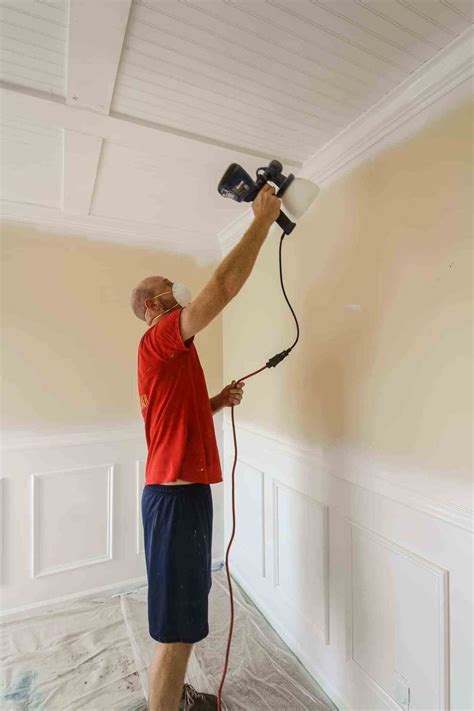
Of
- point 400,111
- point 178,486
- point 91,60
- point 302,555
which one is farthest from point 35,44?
point 302,555

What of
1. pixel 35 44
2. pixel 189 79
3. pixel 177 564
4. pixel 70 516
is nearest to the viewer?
pixel 35 44

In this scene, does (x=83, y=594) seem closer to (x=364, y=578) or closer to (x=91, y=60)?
(x=364, y=578)

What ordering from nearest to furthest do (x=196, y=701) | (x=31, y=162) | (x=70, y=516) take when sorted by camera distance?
1. (x=196, y=701)
2. (x=31, y=162)
3. (x=70, y=516)

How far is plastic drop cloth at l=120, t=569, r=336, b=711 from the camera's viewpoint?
1.41m

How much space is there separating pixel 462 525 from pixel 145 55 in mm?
1574

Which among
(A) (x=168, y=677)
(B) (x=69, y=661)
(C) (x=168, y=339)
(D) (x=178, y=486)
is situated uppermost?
(C) (x=168, y=339)

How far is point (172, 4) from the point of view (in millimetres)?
856

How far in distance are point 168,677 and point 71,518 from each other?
1.15 m

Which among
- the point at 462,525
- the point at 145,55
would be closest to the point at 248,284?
the point at 145,55

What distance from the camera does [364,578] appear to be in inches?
49.6

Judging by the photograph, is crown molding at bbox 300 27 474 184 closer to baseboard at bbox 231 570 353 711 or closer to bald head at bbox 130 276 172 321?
bald head at bbox 130 276 172 321

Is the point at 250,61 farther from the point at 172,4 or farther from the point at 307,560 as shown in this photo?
the point at 307,560

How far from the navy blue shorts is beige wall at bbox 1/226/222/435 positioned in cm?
106

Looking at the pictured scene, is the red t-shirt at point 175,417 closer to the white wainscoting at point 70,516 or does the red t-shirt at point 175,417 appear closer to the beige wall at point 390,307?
the beige wall at point 390,307
